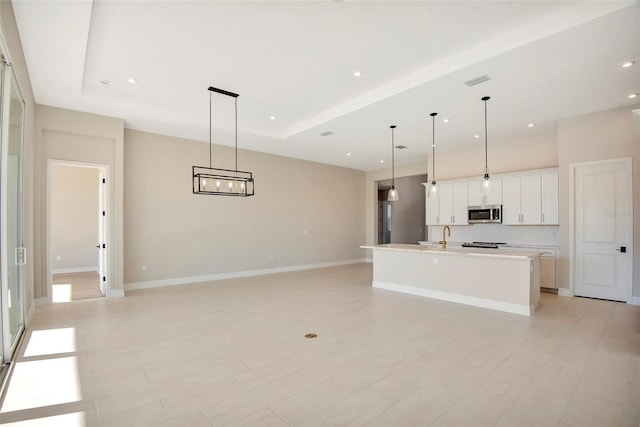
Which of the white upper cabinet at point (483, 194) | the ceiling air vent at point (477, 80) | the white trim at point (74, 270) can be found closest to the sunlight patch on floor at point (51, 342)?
the ceiling air vent at point (477, 80)

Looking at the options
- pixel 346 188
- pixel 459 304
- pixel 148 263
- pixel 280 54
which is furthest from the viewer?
pixel 346 188

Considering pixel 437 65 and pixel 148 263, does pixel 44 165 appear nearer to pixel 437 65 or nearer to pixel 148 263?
pixel 148 263

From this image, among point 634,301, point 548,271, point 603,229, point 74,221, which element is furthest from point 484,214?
point 74,221

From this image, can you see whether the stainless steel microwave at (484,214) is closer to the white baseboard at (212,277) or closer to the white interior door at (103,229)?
the white baseboard at (212,277)

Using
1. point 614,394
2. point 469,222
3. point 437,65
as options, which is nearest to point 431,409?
point 614,394

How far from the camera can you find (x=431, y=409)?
7.39 ft

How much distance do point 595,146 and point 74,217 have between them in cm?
1209

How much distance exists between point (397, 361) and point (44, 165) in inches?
240

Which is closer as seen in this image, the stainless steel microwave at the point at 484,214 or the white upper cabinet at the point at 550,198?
the white upper cabinet at the point at 550,198

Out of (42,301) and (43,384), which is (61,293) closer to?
(42,301)

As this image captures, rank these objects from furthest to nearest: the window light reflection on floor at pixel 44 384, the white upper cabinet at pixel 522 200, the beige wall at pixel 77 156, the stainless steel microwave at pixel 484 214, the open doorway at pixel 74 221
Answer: the open doorway at pixel 74 221 → the stainless steel microwave at pixel 484 214 → the white upper cabinet at pixel 522 200 → the beige wall at pixel 77 156 → the window light reflection on floor at pixel 44 384

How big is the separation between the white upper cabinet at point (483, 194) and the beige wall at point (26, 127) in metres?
7.38

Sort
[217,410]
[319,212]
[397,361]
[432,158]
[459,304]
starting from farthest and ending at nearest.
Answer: [319,212], [432,158], [459,304], [397,361], [217,410]

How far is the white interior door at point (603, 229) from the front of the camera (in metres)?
5.12
